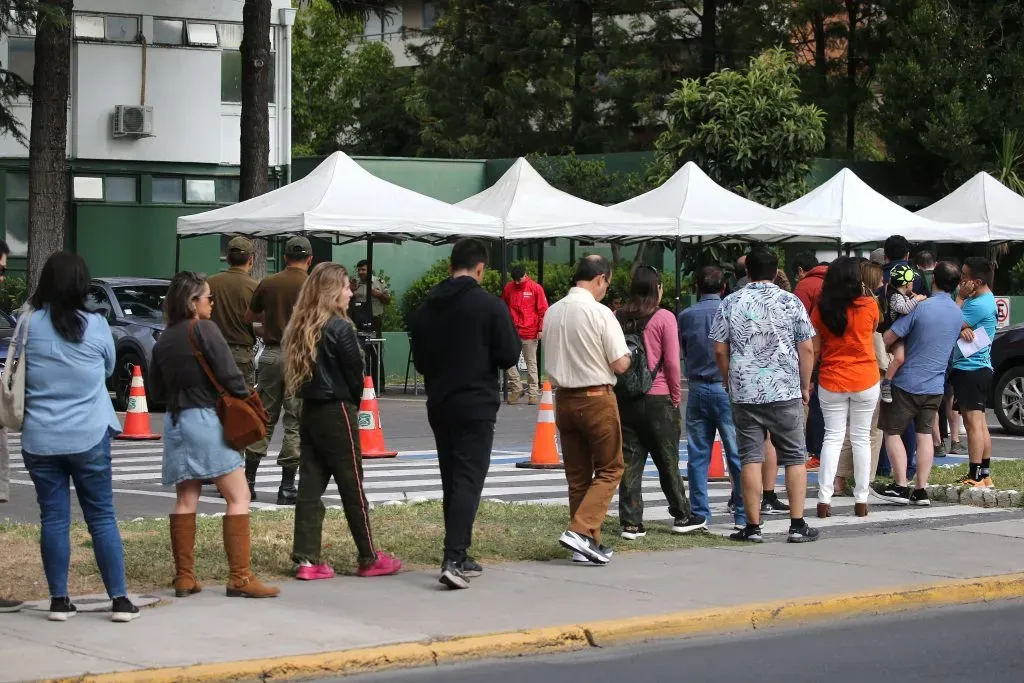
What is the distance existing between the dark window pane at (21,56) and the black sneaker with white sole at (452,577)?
2732cm

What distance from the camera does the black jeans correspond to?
369 inches

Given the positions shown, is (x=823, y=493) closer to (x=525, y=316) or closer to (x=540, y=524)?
(x=540, y=524)

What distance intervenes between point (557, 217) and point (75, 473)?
56.8 ft

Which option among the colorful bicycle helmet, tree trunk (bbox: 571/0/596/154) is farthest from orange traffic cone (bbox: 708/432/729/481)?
tree trunk (bbox: 571/0/596/154)

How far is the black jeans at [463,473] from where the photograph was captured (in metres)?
9.38

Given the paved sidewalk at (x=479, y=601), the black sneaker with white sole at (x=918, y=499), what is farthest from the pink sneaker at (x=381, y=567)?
the black sneaker with white sole at (x=918, y=499)

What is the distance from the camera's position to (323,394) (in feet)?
30.9

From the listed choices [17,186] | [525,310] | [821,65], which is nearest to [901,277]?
[525,310]

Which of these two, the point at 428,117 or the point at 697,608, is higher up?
the point at 428,117

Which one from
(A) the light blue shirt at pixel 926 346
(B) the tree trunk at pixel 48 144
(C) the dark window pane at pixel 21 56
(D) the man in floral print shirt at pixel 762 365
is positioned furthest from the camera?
(C) the dark window pane at pixel 21 56

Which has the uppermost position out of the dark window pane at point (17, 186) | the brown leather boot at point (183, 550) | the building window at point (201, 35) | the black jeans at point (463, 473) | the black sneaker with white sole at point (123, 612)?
the building window at point (201, 35)

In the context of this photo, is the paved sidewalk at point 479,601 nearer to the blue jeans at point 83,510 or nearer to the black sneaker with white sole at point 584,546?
the black sneaker with white sole at point 584,546

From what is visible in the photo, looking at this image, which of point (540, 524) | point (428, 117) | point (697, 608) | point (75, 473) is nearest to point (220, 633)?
point (75, 473)

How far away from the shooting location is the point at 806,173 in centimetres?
3372
